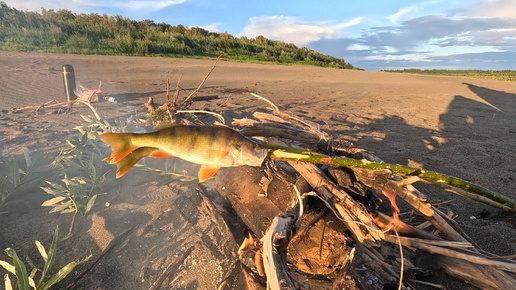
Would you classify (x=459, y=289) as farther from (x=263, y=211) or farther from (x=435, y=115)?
(x=435, y=115)

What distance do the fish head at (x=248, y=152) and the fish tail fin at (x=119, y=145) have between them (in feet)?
1.62

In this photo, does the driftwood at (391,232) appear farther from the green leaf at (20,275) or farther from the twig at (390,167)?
the green leaf at (20,275)

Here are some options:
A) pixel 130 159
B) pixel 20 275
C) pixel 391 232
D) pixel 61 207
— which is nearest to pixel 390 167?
pixel 391 232

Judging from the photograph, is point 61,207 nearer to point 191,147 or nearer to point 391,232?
point 191,147

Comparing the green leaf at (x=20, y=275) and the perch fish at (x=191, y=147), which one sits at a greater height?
the perch fish at (x=191, y=147)

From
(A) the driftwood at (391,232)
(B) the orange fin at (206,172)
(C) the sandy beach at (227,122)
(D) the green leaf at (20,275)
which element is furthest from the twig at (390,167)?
(D) the green leaf at (20,275)

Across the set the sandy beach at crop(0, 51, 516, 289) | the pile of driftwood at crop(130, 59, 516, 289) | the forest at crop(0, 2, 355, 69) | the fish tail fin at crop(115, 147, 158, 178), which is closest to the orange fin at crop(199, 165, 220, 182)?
the fish tail fin at crop(115, 147, 158, 178)

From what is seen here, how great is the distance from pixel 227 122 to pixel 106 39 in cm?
1795

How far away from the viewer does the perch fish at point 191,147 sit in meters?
1.38

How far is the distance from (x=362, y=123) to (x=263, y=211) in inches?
207

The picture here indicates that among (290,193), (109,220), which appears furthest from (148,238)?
(290,193)

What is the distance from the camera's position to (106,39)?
Result: 64.3 feet

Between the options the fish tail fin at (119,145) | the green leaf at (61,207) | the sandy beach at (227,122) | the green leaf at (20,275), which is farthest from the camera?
the green leaf at (61,207)

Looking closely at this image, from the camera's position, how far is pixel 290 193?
2543 millimetres
